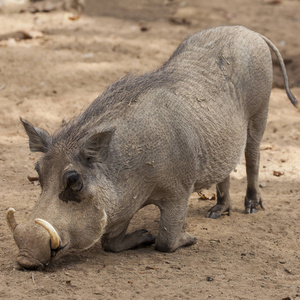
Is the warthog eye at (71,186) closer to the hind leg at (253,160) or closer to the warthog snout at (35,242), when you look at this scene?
the warthog snout at (35,242)

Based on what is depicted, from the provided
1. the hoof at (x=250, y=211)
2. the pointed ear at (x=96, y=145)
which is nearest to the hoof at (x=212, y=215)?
the hoof at (x=250, y=211)

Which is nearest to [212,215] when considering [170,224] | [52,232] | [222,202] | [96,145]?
[222,202]

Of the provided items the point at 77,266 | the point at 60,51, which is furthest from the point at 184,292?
the point at 60,51

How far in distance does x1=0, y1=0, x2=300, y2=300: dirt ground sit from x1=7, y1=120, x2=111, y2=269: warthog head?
7.5 inches

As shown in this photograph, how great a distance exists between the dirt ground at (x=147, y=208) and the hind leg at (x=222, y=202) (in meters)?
0.07

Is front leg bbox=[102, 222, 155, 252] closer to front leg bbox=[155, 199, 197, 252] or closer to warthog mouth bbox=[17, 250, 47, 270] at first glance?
front leg bbox=[155, 199, 197, 252]

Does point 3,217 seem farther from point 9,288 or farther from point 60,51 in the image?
point 60,51

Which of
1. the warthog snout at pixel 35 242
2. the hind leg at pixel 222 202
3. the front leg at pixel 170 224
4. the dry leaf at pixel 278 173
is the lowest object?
the dry leaf at pixel 278 173

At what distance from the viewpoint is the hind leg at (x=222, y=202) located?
4867 mm

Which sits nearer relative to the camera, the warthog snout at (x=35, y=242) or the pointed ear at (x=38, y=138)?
the warthog snout at (x=35, y=242)

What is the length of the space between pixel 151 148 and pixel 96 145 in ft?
1.36

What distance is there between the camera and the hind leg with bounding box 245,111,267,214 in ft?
16.3

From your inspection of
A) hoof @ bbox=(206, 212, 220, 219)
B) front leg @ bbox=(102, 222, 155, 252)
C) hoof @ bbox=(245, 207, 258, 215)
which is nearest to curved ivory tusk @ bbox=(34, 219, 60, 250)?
front leg @ bbox=(102, 222, 155, 252)

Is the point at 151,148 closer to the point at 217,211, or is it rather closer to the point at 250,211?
the point at 217,211
